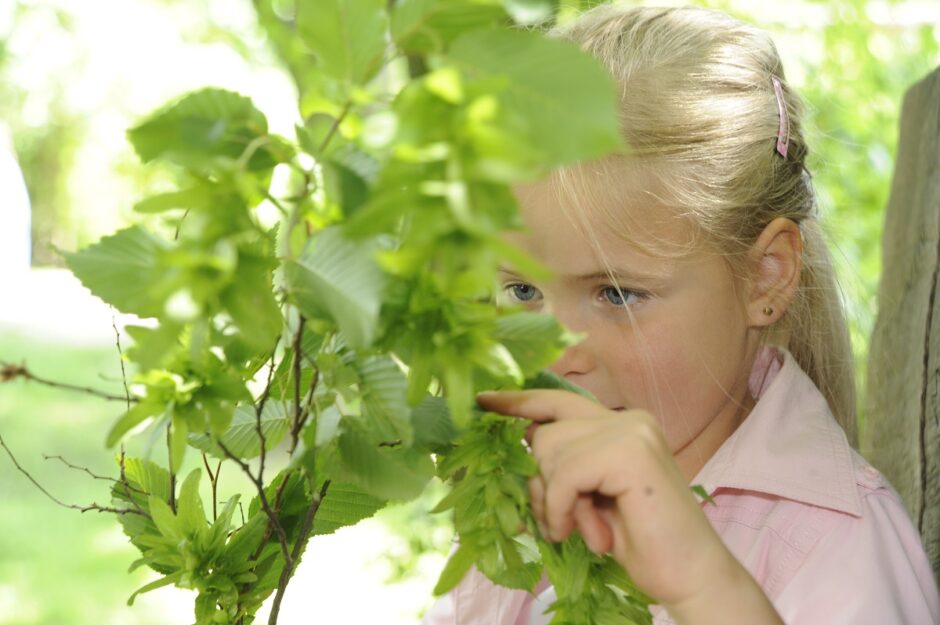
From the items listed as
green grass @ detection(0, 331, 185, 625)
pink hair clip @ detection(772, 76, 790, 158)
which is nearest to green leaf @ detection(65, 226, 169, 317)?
pink hair clip @ detection(772, 76, 790, 158)

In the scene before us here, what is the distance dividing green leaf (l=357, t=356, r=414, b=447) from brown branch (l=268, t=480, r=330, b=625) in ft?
0.39

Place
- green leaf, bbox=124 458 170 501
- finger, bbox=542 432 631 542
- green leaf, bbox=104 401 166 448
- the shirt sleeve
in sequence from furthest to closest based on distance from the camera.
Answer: the shirt sleeve, green leaf, bbox=124 458 170 501, finger, bbox=542 432 631 542, green leaf, bbox=104 401 166 448

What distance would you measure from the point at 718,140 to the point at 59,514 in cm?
424

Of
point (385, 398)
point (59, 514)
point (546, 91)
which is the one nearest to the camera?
point (546, 91)

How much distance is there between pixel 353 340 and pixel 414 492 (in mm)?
153

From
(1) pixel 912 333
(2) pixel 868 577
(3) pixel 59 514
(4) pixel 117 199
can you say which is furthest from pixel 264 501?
(4) pixel 117 199

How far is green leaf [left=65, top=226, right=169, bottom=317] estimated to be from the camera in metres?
0.58

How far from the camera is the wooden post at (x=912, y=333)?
131 cm

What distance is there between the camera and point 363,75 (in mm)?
528

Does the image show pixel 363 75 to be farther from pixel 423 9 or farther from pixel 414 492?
pixel 414 492

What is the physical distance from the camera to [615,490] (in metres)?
0.71

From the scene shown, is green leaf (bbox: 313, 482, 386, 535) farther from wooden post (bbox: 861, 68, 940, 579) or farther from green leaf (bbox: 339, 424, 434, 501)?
wooden post (bbox: 861, 68, 940, 579)

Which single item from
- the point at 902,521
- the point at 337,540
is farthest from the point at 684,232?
the point at 337,540

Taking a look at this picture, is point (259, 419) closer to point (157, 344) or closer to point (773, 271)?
point (157, 344)
